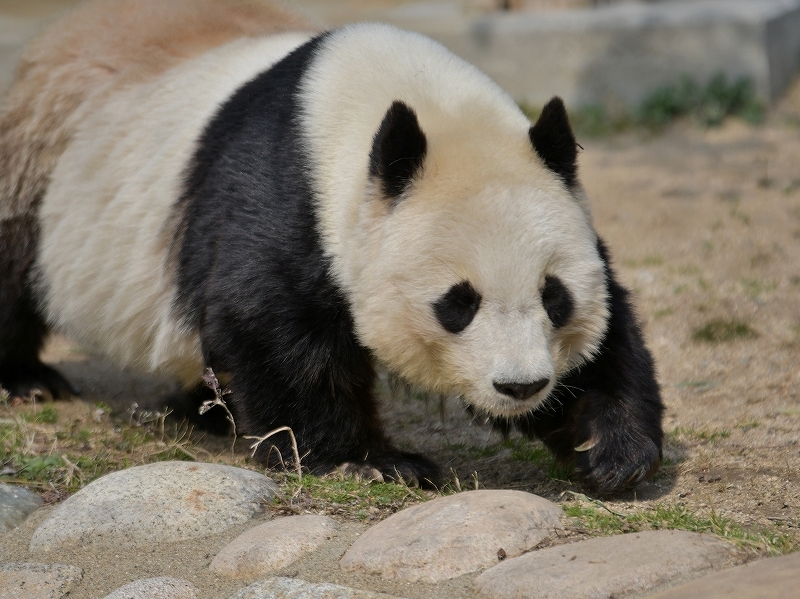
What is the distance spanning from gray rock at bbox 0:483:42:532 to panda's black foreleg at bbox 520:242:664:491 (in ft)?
6.11

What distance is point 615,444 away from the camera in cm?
366

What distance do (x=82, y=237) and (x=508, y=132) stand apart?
2159 mm

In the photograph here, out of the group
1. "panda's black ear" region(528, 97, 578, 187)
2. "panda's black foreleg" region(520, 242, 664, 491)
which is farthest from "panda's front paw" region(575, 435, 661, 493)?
"panda's black ear" region(528, 97, 578, 187)

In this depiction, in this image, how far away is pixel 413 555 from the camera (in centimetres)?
300

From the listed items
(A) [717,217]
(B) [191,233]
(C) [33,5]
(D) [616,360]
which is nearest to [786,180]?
(A) [717,217]

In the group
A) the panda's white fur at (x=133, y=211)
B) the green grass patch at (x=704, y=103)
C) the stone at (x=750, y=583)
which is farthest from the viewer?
the green grass patch at (x=704, y=103)

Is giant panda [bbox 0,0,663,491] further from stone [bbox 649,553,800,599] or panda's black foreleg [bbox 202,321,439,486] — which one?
stone [bbox 649,553,800,599]

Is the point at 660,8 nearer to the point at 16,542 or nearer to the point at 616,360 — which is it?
the point at 616,360

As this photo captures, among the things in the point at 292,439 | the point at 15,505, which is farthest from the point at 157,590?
the point at 15,505

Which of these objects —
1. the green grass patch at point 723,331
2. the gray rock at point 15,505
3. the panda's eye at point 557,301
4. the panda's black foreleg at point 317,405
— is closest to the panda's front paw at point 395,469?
the panda's black foreleg at point 317,405

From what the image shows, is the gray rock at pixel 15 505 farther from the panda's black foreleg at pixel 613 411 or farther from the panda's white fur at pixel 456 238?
the panda's black foreleg at pixel 613 411

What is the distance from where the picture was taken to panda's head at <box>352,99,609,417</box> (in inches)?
132

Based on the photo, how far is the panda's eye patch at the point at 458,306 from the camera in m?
3.37

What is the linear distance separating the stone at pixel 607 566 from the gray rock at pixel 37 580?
1.28 metres
